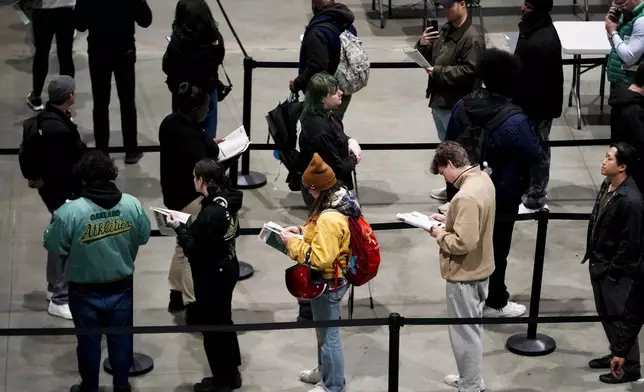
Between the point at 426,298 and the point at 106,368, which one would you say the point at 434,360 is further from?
the point at 106,368

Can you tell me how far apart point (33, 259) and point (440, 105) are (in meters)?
3.33

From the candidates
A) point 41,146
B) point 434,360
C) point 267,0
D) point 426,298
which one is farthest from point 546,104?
point 267,0

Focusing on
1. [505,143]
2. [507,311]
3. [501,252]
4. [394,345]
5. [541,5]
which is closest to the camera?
[394,345]

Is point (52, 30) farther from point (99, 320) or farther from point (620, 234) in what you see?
point (620, 234)

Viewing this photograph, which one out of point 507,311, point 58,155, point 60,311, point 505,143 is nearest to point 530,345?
point 507,311

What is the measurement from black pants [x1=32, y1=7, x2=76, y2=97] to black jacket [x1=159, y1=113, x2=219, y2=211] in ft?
11.9

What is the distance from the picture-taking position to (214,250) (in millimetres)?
7078

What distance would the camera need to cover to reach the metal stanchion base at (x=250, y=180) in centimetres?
1034

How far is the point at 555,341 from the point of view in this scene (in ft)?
26.9

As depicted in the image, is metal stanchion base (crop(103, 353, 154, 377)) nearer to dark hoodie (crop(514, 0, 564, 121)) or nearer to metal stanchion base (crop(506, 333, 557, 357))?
metal stanchion base (crop(506, 333, 557, 357))

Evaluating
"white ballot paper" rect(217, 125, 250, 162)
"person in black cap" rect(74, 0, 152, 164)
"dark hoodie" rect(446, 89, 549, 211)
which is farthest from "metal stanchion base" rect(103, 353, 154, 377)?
"dark hoodie" rect(446, 89, 549, 211)

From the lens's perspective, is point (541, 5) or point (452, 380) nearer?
point (452, 380)

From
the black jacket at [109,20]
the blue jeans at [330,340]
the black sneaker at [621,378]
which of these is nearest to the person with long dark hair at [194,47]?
the black jacket at [109,20]

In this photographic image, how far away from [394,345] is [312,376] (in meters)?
1.23
